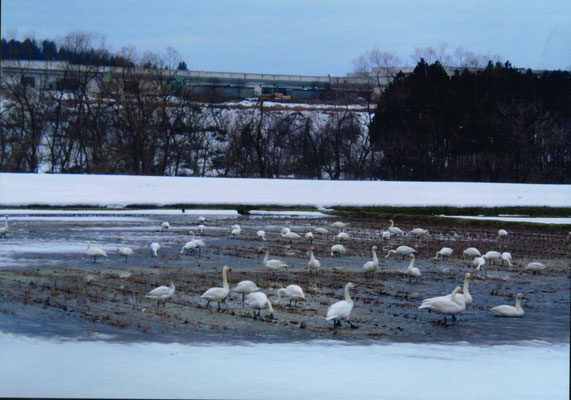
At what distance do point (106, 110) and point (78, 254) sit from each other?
21.3 meters

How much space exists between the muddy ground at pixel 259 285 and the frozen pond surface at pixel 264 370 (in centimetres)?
47

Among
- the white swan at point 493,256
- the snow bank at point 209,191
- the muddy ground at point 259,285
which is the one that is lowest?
the muddy ground at point 259,285

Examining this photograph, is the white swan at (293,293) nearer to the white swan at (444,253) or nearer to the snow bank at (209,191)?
the white swan at (444,253)

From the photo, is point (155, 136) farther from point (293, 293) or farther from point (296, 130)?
point (293, 293)

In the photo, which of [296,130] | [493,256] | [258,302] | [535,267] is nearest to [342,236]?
[493,256]

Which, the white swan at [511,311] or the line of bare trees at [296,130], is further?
the line of bare trees at [296,130]

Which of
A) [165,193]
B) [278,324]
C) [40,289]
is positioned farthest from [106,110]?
[278,324]

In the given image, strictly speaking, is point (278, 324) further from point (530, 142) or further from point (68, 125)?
point (68, 125)

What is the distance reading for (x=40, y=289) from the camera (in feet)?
36.9

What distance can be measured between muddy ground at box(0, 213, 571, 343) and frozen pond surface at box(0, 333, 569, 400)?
1.54 ft

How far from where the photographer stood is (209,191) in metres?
29.9

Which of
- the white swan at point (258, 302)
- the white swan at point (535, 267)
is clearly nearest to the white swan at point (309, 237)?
the white swan at point (535, 267)

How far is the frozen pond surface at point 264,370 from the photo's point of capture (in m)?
5.86

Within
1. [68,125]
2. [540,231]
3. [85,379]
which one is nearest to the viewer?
[85,379]
